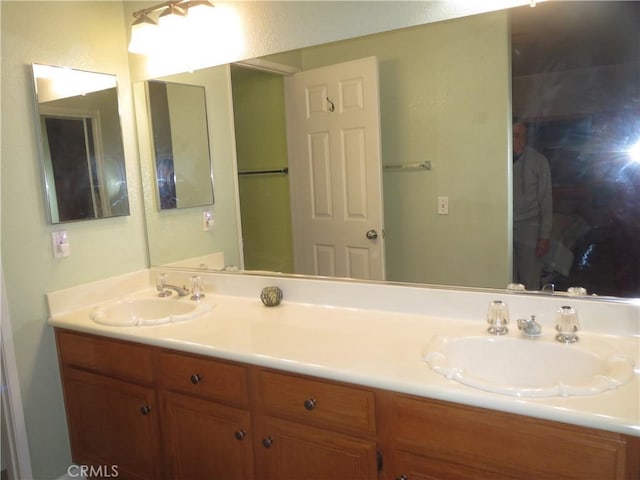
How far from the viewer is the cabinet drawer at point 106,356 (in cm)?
187

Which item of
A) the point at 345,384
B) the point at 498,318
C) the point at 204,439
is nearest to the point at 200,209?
the point at 204,439

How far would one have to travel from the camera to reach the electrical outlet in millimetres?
1848

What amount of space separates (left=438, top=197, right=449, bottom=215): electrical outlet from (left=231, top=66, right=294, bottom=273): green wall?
669 millimetres

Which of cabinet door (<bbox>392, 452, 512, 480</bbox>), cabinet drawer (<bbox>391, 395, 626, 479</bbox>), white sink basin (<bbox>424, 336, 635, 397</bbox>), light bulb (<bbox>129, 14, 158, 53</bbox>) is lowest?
cabinet door (<bbox>392, 452, 512, 480</bbox>)

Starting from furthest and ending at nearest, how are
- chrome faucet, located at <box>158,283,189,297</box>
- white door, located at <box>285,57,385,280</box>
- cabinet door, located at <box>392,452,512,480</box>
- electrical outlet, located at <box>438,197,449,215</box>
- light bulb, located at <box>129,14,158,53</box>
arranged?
chrome faucet, located at <box>158,283,189,297</box> < light bulb, located at <box>129,14,158,53</box> < white door, located at <box>285,57,385,280</box> < electrical outlet, located at <box>438,197,449,215</box> < cabinet door, located at <box>392,452,512,480</box>

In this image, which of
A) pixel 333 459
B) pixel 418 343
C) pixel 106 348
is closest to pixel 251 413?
pixel 333 459

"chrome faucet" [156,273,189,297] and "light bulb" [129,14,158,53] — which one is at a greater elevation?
"light bulb" [129,14,158,53]

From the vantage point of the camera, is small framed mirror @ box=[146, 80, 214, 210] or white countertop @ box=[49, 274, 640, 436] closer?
white countertop @ box=[49, 274, 640, 436]

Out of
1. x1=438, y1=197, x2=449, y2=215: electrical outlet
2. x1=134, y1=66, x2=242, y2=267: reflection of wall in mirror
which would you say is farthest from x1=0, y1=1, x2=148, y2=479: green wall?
x1=438, y1=197, x2=449, y2=215: electrical outlet

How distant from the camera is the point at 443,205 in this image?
186 centimetres

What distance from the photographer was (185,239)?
2.52 meters

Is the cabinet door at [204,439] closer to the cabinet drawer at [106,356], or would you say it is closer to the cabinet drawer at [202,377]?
the cabinet drawer at [202,377]

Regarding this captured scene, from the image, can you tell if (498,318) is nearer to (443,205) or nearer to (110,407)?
(443,205)

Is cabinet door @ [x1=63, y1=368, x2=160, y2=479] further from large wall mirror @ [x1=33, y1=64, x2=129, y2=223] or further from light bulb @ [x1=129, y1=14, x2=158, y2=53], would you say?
light bulb @ [x1=129, y1=14, x2=158, y2=53]
